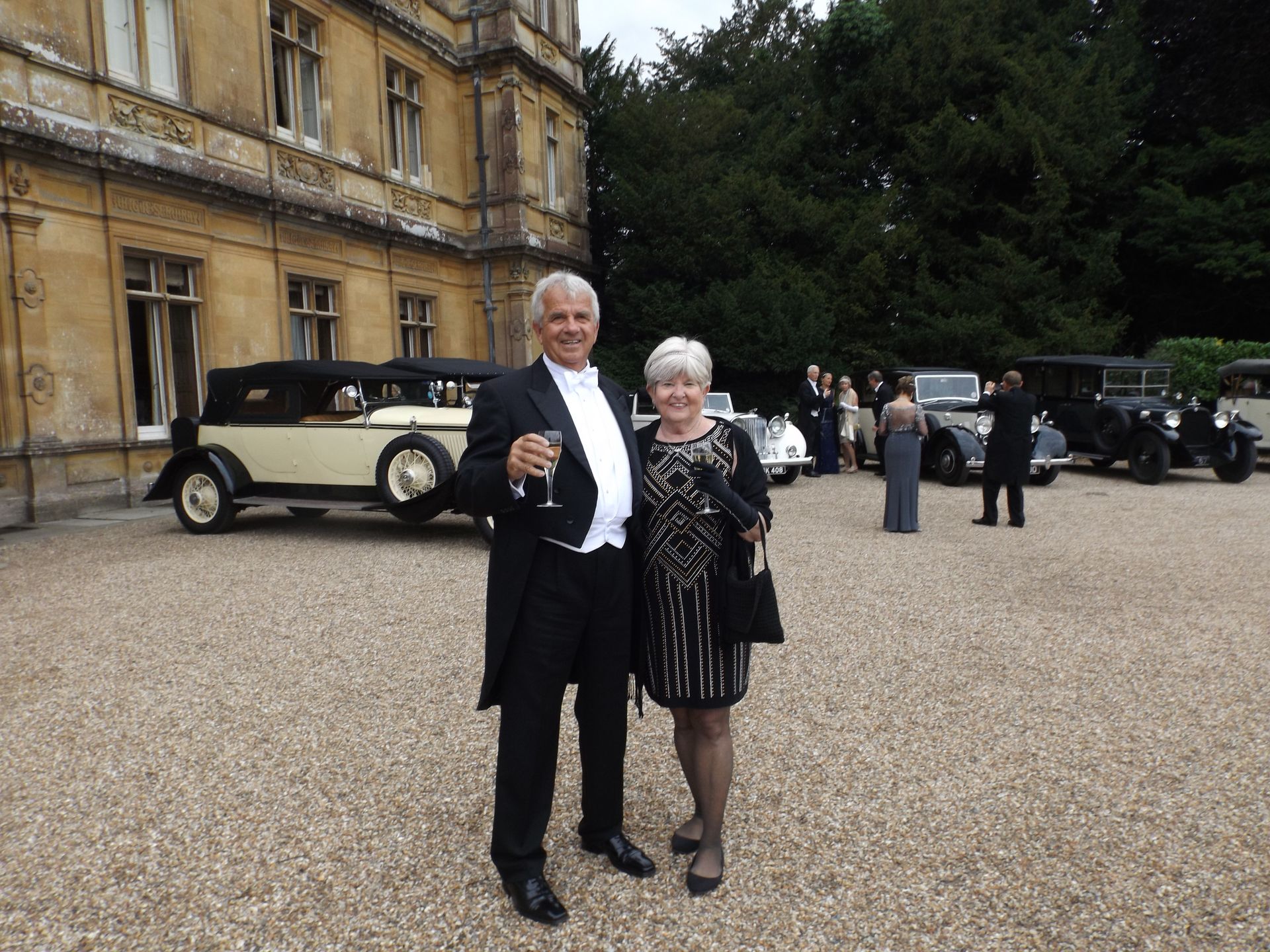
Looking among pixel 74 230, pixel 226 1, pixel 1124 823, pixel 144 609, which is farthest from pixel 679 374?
pixel 226 1

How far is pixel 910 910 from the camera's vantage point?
2621 millimetres

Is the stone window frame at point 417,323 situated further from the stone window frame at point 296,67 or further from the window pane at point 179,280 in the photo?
the window pane at point 179,280

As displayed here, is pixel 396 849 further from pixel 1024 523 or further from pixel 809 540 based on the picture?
pixel 1024 523

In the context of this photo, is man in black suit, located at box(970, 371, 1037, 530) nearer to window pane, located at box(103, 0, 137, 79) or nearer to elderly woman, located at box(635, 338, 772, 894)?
elderly woman, located at box(635, 338, 772, 894)

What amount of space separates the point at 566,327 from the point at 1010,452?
8018mm

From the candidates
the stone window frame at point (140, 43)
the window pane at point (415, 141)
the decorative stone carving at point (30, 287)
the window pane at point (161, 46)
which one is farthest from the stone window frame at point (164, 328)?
the window pane at point (415, 141)

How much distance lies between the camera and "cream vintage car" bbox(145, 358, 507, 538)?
891 centimetres

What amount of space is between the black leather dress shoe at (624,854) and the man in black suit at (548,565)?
27 cm

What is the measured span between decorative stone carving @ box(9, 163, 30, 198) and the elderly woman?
415 inches

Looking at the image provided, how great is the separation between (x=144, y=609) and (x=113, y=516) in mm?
5225

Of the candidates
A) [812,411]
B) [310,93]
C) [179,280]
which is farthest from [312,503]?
[310,93]

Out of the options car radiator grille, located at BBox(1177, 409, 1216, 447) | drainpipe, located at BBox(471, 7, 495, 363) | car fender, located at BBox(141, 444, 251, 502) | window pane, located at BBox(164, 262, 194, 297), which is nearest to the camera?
car fender, located at BBox(141, 444, 251, 502)

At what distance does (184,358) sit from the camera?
504 inches

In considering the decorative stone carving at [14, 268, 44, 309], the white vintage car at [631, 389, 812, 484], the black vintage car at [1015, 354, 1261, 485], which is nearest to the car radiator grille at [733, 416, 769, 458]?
the white vintage car at [631, 389, 812, 484]
